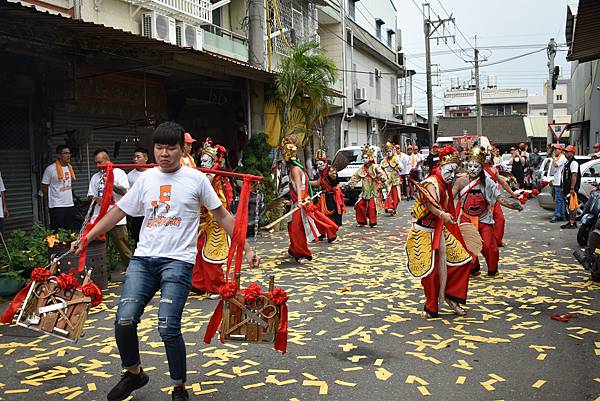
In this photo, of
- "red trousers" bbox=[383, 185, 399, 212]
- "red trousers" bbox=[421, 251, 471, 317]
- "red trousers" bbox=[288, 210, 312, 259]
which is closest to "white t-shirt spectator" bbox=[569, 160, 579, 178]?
"red trousers" bbox=[383, 185, 399, 212]

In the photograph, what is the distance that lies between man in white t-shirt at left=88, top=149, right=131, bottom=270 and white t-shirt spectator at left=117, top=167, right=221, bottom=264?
3653 mm

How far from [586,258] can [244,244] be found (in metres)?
5.63

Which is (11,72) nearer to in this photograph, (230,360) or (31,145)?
(31,145)

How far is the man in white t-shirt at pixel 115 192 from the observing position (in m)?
8.20

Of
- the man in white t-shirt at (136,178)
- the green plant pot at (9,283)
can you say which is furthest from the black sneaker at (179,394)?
the man in white t-shirt at (136,178)

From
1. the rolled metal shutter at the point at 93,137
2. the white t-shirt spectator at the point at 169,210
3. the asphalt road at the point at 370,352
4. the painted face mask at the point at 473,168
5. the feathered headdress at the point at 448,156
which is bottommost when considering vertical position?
the asphalt road at the point at 370,352

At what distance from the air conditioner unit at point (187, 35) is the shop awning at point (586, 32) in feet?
27.8

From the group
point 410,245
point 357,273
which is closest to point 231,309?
point 410,245

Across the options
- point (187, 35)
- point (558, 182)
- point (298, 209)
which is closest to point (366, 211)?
point (558, 182)

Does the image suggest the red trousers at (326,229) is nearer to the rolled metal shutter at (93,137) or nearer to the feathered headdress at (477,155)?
the feathered headdress at (477,155)

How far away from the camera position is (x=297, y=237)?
995 centimetres

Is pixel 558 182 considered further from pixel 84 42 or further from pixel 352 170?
pixel 84 42

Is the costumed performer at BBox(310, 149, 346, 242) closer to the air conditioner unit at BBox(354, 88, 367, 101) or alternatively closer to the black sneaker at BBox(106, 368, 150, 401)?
the black sneaker at BBox(106, 368, 150, 401)

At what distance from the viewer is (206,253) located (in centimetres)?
743
